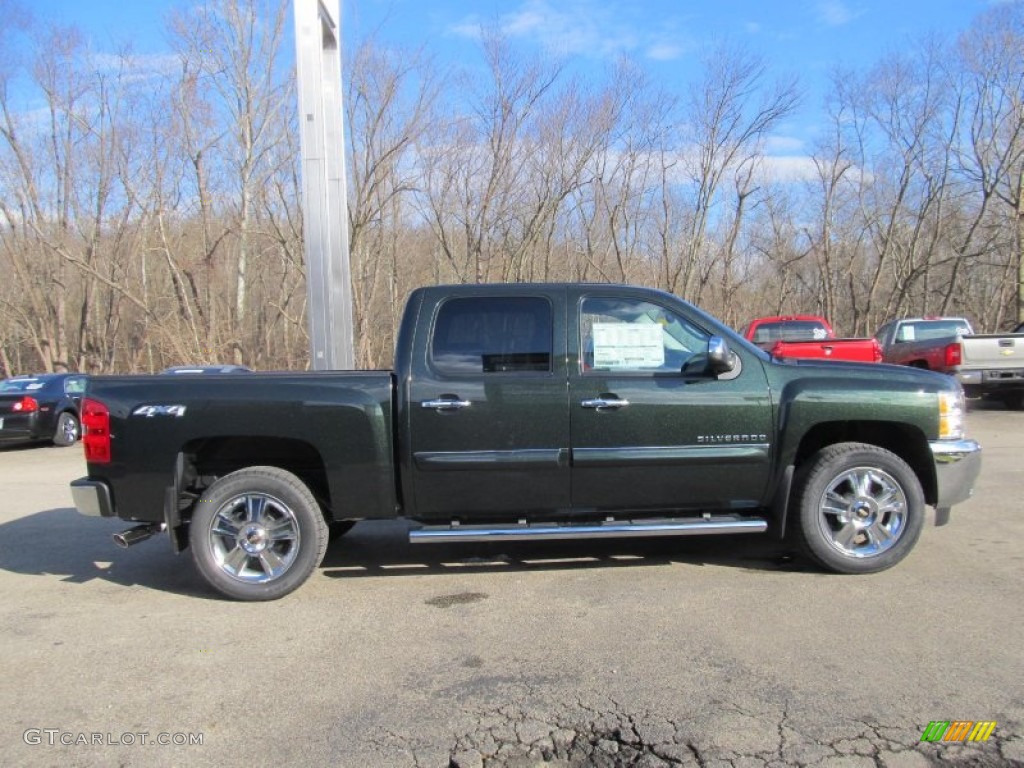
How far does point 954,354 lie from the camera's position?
1313 cm

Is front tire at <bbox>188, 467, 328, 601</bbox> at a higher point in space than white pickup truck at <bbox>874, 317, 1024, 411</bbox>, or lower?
lower

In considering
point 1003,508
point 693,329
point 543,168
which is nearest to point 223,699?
point 693,329

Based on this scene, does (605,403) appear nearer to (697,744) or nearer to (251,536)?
(697,744)

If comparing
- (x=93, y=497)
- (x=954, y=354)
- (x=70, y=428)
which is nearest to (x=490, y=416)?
(x=93, y=497)

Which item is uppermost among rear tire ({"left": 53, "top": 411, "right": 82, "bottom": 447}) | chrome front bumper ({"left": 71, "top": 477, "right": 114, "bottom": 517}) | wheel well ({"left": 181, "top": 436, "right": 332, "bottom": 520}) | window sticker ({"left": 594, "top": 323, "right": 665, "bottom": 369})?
window sticker ({"left": 594, "top": 323, "right": 665, "bottom": 369})

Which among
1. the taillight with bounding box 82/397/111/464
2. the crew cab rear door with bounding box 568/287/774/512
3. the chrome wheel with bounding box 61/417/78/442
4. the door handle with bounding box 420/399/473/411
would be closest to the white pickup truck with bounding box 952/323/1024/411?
the crew cab rear door with bounding box 568/287/774/512

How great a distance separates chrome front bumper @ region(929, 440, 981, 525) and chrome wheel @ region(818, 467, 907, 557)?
0.95 ft

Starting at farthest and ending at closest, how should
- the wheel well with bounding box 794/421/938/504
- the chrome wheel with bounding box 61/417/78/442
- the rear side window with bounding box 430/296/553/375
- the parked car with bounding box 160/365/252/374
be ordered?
the chrome wheel with bounding box 61/417/78/442, the parked car with bounding box 160/365/252/374, the wheel well with bounding box 794/421/938/504, the rear side window with bounding box 430/296/553/375

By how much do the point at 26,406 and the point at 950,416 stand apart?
14770 millimetres

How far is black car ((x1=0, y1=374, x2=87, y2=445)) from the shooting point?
13547 mm

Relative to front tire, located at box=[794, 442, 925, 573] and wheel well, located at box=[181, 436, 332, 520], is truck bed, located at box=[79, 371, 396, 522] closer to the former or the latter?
wheel well, located at box=[181, 436, 332, 520]

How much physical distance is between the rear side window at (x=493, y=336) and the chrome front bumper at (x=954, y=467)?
8.62 ft

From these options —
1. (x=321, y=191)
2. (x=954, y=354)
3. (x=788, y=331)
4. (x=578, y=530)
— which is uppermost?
(x=321, y=191)

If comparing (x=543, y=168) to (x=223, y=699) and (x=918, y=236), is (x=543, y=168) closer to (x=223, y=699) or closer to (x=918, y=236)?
(x=918, y=236)
